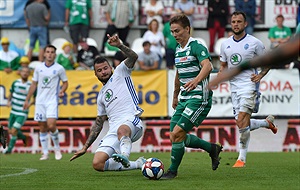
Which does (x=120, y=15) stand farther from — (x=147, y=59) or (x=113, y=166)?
(x=113, y=166)

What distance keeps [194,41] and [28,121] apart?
38.0 ft

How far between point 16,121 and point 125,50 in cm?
978

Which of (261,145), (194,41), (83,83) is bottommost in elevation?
(261,145)

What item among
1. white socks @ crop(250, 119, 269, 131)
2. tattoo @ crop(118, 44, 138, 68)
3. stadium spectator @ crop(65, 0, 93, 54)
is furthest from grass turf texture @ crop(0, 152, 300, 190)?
stadium spectator @ crop(65, 0, 93, 54)

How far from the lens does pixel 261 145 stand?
2114 centimetres

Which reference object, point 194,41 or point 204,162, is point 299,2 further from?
point 194,41

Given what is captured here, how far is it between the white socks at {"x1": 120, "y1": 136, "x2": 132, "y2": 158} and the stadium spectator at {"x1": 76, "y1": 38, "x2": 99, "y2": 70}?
11341 mm

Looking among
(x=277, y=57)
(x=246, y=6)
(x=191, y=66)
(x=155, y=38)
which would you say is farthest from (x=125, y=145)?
(x=246, y=6)

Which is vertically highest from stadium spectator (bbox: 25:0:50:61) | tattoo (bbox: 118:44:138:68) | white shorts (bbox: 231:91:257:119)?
stadium spectator (bbox: 25:0:50:61)

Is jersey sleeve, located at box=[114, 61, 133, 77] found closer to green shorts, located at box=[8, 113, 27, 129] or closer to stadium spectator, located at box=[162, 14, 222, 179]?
stadium spectator, located at box=[162, 14, 222, 179]

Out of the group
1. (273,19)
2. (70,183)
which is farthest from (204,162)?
(273,19)

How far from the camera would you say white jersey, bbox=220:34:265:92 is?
44.4ft

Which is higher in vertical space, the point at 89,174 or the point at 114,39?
the point at 114,39

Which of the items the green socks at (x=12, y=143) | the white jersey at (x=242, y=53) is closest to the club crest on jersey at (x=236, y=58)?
the white jersey at (x=242, y=53)
